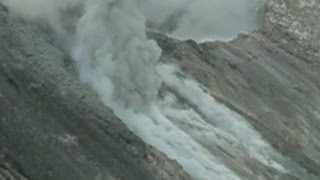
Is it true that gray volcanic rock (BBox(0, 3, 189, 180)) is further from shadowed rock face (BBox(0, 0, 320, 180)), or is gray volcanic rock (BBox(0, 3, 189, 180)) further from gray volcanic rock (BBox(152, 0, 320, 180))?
gray volcanic rock (BBox(152, 0, 320, 180))

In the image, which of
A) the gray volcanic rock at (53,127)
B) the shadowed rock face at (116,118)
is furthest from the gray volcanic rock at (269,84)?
the gray volcanic rock at (53,127)

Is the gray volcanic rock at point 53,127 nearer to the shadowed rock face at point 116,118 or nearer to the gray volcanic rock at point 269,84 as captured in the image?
the shadowed rock face at point 116,118

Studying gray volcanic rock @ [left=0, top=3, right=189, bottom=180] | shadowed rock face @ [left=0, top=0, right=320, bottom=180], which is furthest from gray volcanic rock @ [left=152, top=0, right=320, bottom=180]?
gray volcanic rock @ [left=0, top=3, right=189, bottom=180]

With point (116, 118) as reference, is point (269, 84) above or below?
above

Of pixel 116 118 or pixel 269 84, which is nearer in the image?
pixel 116 118

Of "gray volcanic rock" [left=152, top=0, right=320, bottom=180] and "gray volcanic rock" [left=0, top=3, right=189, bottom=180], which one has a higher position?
"gray volcanic rock" [left=152, top=0, right=320, bottom=180]

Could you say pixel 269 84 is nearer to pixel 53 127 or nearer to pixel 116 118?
pixel 116 118

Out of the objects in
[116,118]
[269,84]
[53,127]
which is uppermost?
[269,84]

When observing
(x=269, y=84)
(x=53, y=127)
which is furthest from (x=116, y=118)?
(x=269, y=84)

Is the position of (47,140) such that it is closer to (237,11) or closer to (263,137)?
(263,137)

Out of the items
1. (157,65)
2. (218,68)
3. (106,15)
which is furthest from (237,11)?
(106,15)
